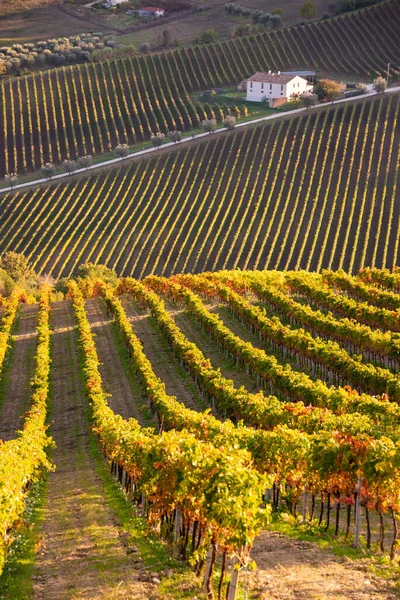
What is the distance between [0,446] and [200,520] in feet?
38.4

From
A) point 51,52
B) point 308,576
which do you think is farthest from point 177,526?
point 51,52

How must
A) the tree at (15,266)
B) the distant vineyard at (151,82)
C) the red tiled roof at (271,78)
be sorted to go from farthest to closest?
the red tiled roof at (271,78) → the distant vineyard at (151,82) → the tree at (15,266)

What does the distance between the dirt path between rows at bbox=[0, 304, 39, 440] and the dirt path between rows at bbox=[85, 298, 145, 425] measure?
4.39 metres

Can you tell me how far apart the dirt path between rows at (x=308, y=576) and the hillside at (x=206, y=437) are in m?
0.07

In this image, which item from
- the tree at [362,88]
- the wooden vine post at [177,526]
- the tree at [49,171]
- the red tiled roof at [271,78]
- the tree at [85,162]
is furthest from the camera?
the red tiled roof at [271,78]

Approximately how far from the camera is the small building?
139750mm

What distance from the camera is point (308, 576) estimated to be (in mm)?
22344

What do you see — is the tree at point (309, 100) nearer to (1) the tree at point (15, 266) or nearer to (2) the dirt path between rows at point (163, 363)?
(1) the tree at point (15, 266)

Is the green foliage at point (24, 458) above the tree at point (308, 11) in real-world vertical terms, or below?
below

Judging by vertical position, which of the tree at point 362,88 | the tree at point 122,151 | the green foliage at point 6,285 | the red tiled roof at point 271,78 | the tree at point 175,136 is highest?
the red tiled roof at point 271,78

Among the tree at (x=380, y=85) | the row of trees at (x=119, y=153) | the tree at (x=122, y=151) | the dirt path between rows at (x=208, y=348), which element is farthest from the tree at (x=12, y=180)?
the dirt path between rows at (x=208, y=348)

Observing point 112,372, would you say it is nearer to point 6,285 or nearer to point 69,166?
point 6,285

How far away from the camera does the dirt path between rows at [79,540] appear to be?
70.5ft

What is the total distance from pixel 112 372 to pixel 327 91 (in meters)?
92.2
